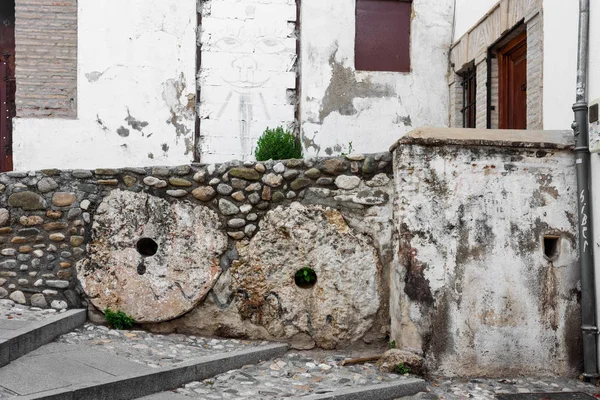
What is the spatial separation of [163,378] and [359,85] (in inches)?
217

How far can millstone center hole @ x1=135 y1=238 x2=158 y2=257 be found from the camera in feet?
17.0

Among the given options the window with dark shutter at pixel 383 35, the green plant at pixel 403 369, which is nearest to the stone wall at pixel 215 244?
the green plant at pixel 403 369

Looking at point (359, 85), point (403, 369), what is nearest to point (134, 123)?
point (359, 85)

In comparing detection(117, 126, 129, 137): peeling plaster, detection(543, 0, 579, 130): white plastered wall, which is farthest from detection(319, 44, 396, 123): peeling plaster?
detection(543, 0, 579, 130): white plastered wall

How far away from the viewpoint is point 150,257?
16.8 ft

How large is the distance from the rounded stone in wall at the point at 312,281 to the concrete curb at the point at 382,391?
0.82m

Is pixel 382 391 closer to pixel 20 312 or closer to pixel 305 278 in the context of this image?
pixel 305 278

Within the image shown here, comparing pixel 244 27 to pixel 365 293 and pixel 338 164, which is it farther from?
pixel 365 293

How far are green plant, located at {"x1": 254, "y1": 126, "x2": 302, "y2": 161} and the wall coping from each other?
3.08m

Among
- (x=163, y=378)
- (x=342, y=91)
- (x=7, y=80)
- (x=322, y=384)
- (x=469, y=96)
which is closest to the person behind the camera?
(x=163, y=378)

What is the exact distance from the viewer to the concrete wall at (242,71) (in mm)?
8422

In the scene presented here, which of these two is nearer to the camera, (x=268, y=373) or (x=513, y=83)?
(x=268, y=373)

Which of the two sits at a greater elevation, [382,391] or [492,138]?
[492,138]

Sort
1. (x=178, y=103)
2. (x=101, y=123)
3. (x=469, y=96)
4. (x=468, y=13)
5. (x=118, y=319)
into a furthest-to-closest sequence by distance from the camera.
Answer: (x=178, y=103) → (x=101, y=123) → (x=469, y=96) → (x=468, y=13) → (x=118, y=319)
